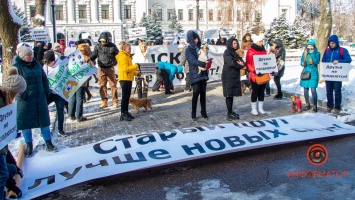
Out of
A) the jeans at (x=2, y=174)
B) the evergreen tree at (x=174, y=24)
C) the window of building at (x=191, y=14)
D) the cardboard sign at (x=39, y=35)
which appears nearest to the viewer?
the jeans at (x=2, y=174)

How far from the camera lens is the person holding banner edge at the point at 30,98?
20.0 ft

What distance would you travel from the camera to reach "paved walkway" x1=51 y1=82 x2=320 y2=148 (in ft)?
26.0

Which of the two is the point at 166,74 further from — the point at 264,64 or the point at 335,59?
the point at 335,59

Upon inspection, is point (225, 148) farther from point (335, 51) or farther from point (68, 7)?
point (68, 7)

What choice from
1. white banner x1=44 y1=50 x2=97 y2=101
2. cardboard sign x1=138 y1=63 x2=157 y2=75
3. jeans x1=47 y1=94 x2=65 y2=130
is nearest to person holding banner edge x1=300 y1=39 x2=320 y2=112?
cardboard sign x1=138 y1=63 x2=157 y2=75

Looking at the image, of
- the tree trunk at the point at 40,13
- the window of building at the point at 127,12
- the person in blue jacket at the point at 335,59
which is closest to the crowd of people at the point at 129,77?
the person in blue jacket at the point at 335,59

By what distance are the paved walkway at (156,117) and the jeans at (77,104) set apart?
0.21 metres

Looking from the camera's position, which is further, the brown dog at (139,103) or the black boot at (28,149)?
the brown dog at (139,103)

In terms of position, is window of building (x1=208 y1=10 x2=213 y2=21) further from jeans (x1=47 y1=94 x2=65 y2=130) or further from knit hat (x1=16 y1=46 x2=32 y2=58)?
knit hat (x1=16 y1=46 x2=32 y2=58)

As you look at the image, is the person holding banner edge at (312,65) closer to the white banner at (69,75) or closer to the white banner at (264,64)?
the white banner at (264,64)

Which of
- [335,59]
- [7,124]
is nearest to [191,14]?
[335,59]

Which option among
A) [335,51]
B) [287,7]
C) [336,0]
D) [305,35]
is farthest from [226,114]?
[287,7]

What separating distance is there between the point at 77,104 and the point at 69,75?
3.46ft

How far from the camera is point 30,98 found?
6.23 meters
